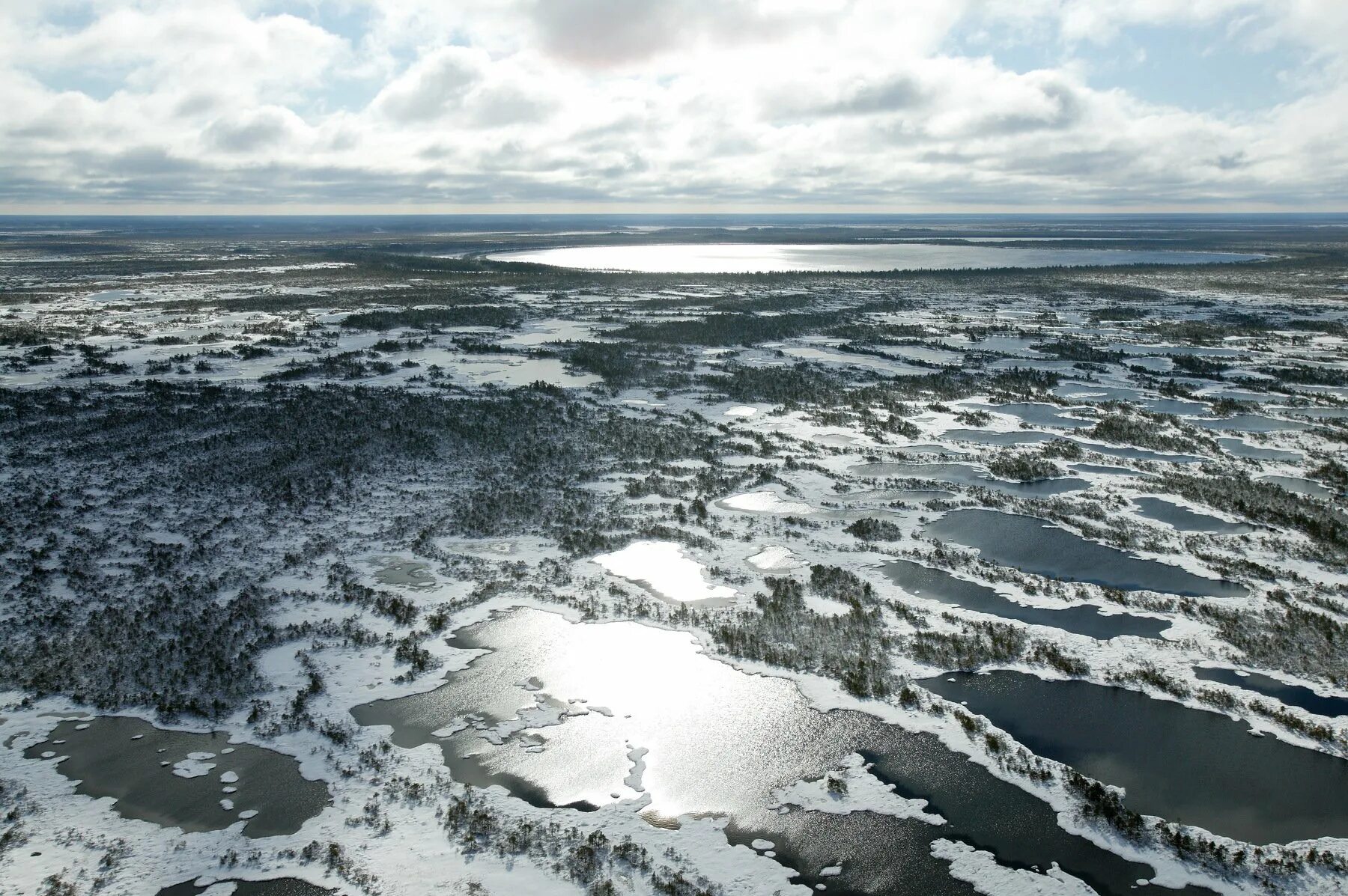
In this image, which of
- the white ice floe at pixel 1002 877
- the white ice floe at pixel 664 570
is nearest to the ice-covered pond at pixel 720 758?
the white ice floe at pixel 1002 877

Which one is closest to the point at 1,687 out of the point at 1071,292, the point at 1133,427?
the point at 1133,427

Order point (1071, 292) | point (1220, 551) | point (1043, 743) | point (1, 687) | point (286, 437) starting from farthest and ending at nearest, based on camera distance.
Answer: point (1071, 292) < point (286, 437) < point (1220, 551) < point (1, 687) < point (1043, 743)

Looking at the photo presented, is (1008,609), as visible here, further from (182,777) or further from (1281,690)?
(182,777)

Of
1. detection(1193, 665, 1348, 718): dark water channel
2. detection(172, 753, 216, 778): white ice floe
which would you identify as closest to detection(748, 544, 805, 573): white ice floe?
detection(1193, 665, 1348, 718): dark water channel

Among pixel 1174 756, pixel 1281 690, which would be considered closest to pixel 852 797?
pixel 1174 756

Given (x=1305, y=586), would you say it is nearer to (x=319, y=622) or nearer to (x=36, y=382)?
(x=319, y=622)

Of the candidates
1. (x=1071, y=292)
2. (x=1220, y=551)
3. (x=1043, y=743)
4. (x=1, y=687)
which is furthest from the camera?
(x=1071, y=292)
